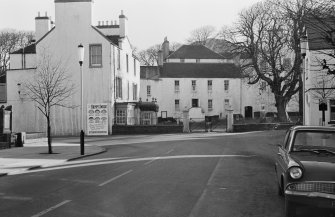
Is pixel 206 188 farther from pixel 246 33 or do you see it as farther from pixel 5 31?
pixel 5 31

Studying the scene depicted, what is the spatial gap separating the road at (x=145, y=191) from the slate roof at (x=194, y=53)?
71.9 meters

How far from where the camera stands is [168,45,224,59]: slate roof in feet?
289

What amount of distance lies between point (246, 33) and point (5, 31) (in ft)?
152

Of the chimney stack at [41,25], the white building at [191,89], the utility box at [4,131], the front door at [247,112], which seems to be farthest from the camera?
the front door at [247,112]

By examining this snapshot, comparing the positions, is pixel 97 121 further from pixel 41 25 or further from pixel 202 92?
pixel 202 92

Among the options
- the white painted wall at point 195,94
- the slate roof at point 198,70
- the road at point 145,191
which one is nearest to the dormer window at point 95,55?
the road at point 145,191

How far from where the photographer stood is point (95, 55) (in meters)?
45.0

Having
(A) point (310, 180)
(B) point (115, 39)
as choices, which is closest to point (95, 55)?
(B) point (115, 39)

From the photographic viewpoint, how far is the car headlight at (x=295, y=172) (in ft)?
24.2

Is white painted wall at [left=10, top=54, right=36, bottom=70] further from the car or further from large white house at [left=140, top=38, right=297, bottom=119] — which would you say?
the car

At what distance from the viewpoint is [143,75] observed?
75.9 m

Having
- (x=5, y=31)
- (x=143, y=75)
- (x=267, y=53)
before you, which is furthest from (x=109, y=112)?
(x=5, y=31)

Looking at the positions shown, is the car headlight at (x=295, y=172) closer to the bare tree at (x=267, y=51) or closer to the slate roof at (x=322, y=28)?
the slate roof at (x=322, y=28)

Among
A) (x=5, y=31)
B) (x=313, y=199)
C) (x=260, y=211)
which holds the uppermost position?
(x=5, y=31)
